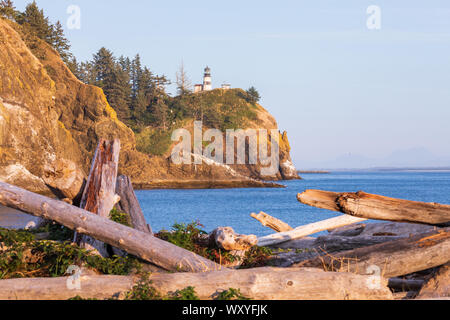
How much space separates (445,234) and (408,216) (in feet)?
2.24

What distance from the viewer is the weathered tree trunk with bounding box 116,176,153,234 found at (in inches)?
422

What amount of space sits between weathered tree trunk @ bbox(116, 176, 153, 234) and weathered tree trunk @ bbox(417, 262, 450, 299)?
18.7ft

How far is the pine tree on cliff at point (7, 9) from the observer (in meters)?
70.3

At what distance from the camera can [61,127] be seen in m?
67.2

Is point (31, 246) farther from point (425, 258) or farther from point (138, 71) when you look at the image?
point (138, 71)

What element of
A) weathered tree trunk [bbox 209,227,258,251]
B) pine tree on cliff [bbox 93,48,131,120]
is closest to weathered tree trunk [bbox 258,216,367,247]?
weathered tree trunk [bbox 209,227,258,251]

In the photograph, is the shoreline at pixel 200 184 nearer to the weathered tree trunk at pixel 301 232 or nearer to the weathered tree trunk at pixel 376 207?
the weathered tree trunk at pixel 301 232

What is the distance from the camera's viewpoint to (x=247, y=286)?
21.6ft

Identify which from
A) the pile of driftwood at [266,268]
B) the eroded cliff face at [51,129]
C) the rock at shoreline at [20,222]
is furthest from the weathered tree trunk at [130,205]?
the rock at shoreline at [20,222]

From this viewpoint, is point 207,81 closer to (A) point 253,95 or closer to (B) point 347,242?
(A) point 253,95

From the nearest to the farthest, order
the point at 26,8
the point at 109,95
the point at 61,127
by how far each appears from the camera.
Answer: the point at 61,127
the point at 26,8
the point at 109,95

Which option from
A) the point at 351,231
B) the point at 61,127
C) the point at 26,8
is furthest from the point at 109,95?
the point at 351,231

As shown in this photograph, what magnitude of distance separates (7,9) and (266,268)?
74.5 metres

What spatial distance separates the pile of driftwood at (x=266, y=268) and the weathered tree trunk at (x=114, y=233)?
0.02 metres
